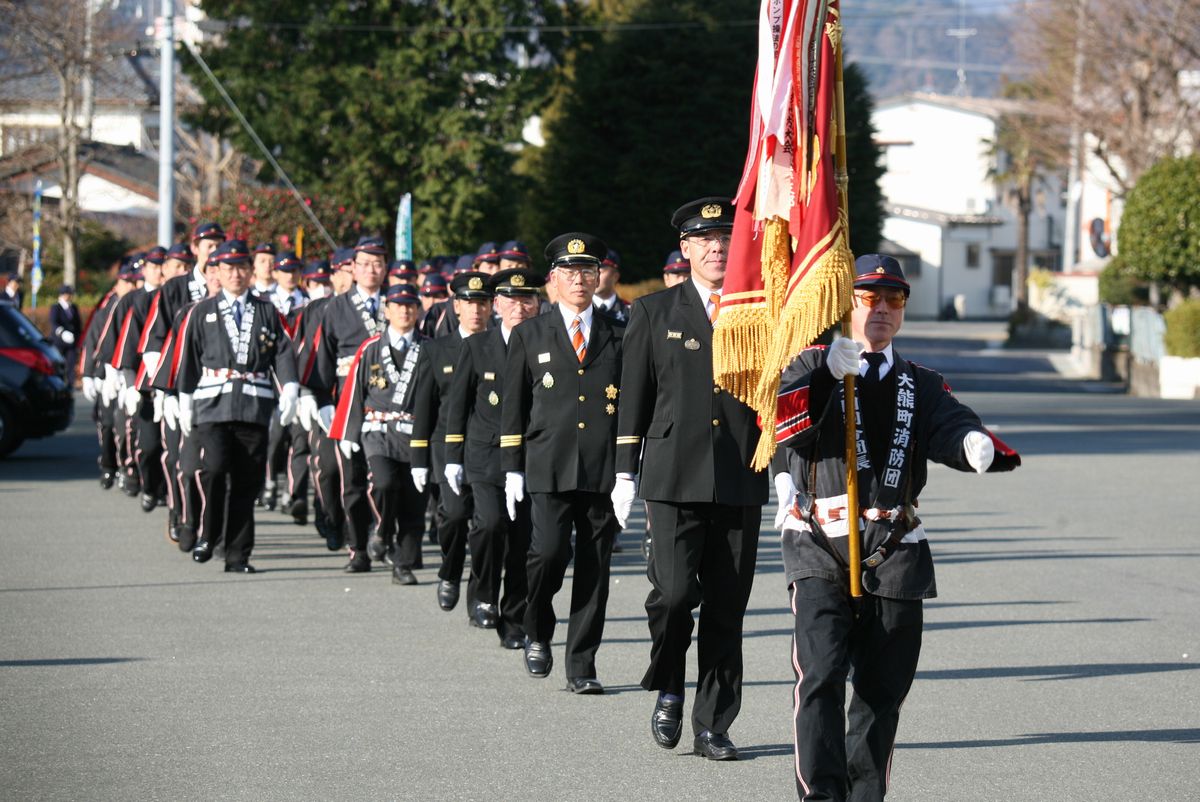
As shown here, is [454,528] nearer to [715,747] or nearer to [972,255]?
[715,747]

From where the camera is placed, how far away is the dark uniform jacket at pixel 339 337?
13.1 m

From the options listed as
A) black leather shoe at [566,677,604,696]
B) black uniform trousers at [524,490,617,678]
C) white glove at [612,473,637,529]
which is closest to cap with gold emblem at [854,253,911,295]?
white glove at [612,473,637,529]

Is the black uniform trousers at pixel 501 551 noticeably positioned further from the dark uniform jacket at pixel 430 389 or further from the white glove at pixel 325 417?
the white glove at pixel 325 417

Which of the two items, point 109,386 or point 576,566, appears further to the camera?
point 109,386

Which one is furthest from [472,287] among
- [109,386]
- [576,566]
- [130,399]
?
[109,386]

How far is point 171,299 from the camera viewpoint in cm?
1430

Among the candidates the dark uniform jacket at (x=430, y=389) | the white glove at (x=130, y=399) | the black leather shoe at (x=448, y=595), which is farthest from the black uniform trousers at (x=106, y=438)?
the black leather shoe at (x=448, y=595)

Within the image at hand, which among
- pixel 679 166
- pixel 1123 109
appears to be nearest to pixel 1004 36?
pixel 1123 109

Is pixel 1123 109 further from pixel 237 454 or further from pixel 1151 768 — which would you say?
pixel 1151 768

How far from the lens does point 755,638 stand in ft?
32.2

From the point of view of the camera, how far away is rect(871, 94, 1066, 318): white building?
89688 millimetres

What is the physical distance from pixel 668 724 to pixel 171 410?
679cm

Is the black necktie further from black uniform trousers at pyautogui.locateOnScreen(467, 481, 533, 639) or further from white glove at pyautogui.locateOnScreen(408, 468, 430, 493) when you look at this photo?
white glove at pyautogui.locateOnScreen(408, 468, 430, 493)

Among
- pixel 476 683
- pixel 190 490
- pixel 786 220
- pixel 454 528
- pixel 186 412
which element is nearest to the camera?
pixel 786 220
